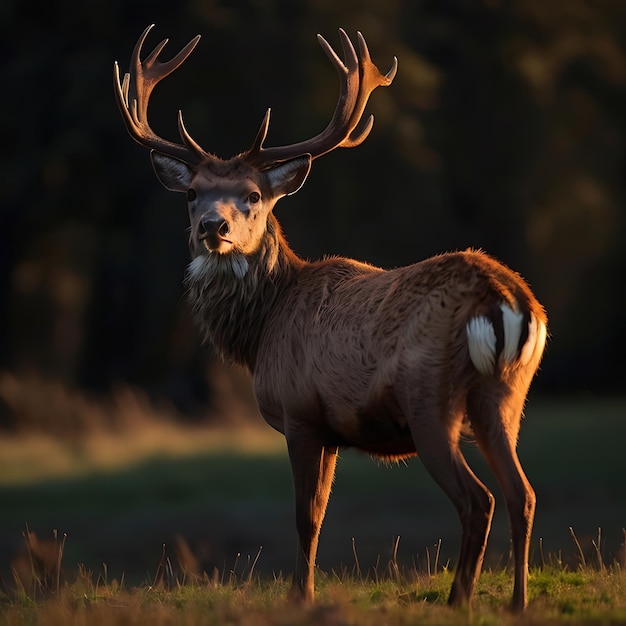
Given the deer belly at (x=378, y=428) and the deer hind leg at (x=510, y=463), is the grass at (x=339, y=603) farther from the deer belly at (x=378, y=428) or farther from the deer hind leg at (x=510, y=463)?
the deer belly at (x=378, y=428)

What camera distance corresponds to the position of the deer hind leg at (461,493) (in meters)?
6.63

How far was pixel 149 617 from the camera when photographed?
19.1 ft

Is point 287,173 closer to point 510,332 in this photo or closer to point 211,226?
point 211,226

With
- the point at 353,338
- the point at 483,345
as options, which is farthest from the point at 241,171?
the point at 483,345

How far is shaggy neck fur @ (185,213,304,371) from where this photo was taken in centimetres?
839

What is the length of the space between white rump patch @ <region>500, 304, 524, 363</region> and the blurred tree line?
1562 cm

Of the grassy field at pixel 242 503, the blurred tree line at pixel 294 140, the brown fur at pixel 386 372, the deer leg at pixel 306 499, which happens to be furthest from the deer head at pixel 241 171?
the blurred tree line at pixel 294 140

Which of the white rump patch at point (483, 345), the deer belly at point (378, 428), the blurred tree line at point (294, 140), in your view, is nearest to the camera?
the white rump patch at point (483, 345)

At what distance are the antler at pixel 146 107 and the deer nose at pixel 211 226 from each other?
79 cm

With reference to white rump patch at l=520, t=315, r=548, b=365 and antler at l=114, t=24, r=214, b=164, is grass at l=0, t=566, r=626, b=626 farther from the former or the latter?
antler at l=114, t=24, r=214, b=164

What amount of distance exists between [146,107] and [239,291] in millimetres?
1816

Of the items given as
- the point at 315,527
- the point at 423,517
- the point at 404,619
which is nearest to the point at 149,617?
the point at 404,619

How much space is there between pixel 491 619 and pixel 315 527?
2004 millimetres

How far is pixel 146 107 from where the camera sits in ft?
31.3
